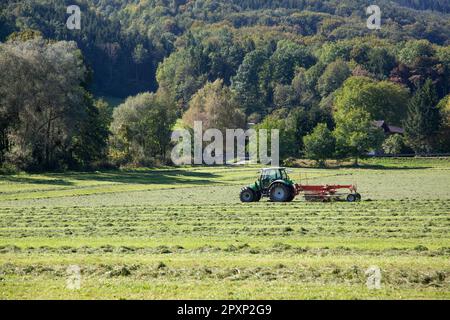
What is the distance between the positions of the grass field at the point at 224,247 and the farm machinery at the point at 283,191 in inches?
34.7

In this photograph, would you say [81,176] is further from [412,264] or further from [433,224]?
[412,264]

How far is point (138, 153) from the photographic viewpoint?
99375mm

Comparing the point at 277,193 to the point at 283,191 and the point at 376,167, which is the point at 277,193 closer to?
the point at 283,191

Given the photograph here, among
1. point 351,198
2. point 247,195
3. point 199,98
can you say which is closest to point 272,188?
point 247,195

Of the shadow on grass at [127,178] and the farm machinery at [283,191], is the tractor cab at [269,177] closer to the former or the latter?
the farm machinery at [283,191]

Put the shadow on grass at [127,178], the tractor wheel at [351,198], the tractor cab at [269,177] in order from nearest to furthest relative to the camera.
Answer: the tractor wheel at [351,198], the tractor cab at [269,177], the shadow on grass at [127,178]

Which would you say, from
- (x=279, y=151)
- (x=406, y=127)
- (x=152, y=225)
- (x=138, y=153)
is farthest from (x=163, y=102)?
(x=152, y=225)

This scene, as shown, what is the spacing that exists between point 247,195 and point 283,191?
2.31m

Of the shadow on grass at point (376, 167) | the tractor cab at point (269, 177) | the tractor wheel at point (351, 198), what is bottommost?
the tractor wheel at point (351, 198)

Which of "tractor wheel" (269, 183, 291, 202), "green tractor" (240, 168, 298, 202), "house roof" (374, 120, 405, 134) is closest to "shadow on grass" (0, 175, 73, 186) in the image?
"green tractor" (240, 168, 298, 202)

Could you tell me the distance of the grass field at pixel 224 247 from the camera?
1802 centimetres

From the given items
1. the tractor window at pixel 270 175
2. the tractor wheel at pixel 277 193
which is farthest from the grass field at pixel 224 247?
the tractor window at pixel 270 175

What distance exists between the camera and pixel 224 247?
2522 centimetres

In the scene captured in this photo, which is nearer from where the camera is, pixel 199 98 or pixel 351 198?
pixel 351 198
